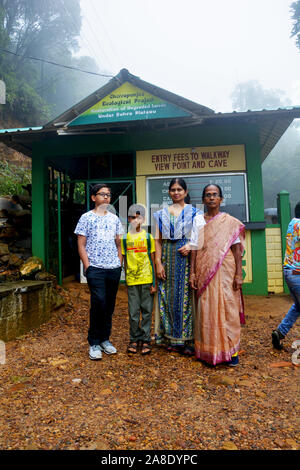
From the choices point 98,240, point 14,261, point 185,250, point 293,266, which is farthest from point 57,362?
point 14,261

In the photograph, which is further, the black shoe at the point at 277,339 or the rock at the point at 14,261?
the rock at the point at 14,261

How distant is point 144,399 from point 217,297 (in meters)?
1.06

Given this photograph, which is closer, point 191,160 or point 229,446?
point 229,446

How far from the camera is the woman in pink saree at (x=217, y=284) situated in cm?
270

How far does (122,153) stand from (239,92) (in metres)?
63.2

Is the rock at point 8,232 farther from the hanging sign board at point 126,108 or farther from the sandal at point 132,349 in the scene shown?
the sandal at point 132,349

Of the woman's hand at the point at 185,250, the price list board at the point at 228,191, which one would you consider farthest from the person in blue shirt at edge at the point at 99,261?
the price list board at the point at 228,191

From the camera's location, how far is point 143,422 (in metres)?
1.90

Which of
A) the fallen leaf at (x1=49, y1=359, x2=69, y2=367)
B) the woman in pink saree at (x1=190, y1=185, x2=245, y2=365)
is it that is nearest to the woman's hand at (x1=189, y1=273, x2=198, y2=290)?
the woman in pink saree at (x1=190, y1=185, x2=245, y2=365)

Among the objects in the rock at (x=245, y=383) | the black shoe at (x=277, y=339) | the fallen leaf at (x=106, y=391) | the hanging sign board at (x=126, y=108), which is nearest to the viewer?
the fallen leaf at (x=106, y=391)

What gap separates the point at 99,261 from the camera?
288 cm

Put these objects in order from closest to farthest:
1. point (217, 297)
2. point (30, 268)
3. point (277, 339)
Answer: point (217, 297)
point (277, 339)
point (30, 268)

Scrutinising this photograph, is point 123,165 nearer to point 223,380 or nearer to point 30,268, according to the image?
point 30,268

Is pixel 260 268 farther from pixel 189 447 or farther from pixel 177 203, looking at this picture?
pixel 189 447
